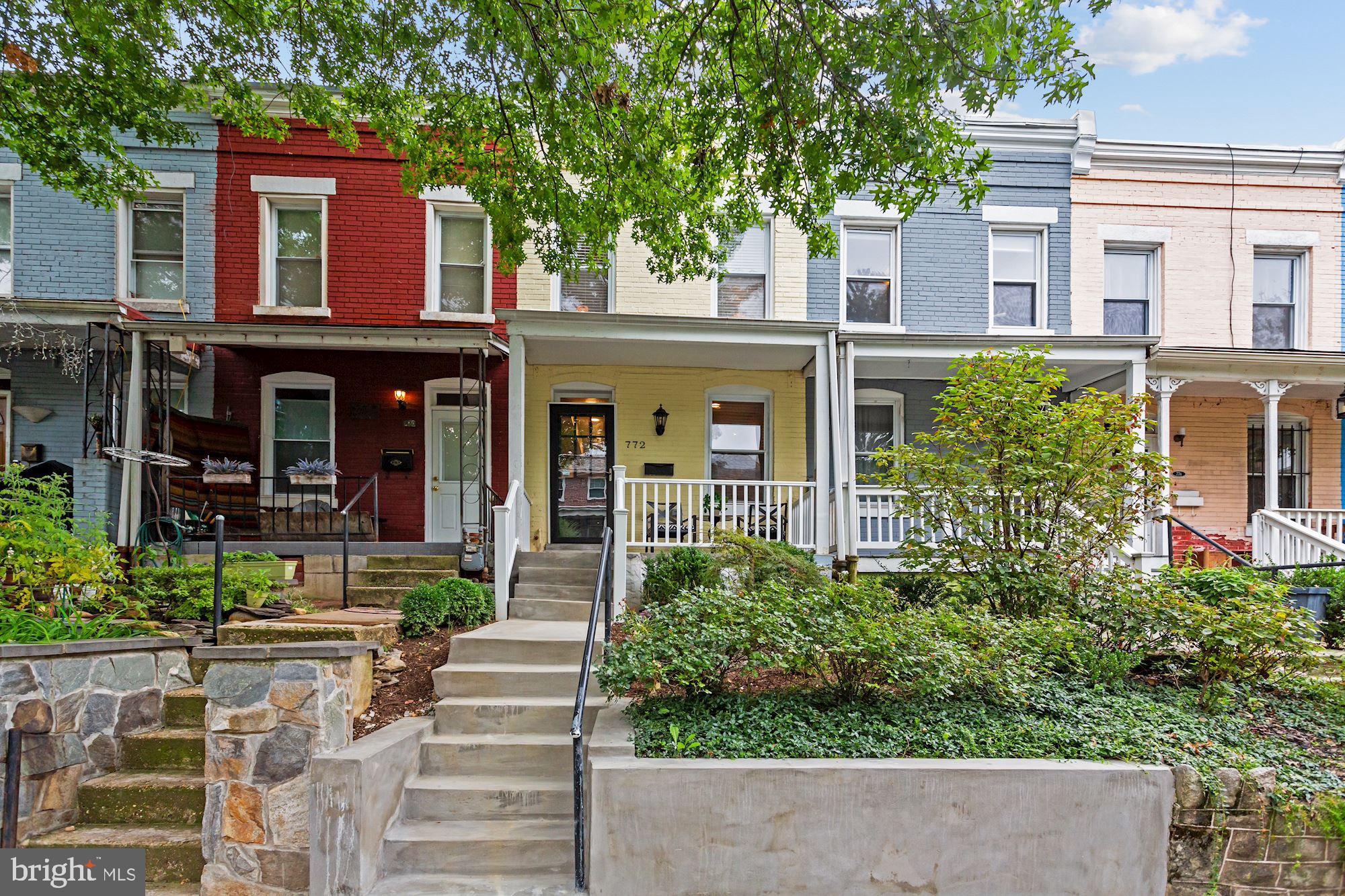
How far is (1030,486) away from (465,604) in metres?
4.86

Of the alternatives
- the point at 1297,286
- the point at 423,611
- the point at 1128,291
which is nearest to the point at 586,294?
the point at 423,611

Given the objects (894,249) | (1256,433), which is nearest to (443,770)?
(894,249)

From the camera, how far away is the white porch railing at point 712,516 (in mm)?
7453

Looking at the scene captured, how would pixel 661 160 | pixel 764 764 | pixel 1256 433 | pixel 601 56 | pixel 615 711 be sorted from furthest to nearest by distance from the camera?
pixel 1256 433 < pixel 661 160 < pixel 601 56 < pixel 615 711 < pixel 764 764

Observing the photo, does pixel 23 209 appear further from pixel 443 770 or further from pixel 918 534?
pixel 918 534

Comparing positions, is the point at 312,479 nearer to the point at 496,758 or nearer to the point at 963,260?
the point at 496,758

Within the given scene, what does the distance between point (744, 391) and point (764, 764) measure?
278 inches

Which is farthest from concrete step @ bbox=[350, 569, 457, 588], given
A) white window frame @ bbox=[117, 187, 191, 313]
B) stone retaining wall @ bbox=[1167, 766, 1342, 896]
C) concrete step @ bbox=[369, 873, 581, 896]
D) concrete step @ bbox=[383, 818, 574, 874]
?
stone retaining wall @ bbox=[1167, 766, 1342, 896]

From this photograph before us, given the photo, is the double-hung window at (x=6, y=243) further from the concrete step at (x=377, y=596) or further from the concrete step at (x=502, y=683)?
the concrete step at (x=502, y=683)

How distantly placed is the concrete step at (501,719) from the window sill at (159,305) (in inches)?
308

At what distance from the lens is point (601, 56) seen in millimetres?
5500

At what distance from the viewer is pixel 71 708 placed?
378 centimetres

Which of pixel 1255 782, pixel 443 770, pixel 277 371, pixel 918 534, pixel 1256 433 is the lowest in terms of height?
pixel 443 770

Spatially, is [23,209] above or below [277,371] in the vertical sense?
above
